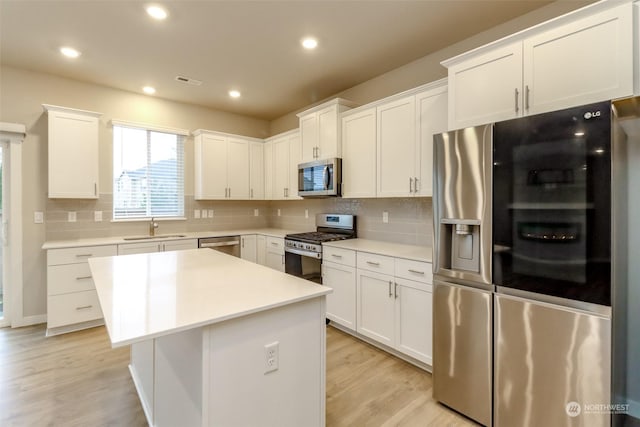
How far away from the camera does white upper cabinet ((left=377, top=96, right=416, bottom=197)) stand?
281cm

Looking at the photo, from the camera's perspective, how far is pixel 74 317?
3.20 metres

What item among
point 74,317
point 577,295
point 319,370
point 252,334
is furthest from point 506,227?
point 74,317

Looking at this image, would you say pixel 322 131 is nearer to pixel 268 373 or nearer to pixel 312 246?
pixel 312 246

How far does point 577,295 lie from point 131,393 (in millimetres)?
2826

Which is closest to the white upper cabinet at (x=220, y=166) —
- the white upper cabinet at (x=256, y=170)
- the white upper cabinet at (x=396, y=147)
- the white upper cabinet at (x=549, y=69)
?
the white upper cabinet at (x=256, y=170)

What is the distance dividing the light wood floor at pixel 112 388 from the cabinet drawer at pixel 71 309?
0.21 meters

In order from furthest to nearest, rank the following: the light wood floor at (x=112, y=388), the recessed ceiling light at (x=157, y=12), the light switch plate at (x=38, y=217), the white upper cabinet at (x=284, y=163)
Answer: the white upper cabinet at (x=284, y=163), the light switch plate at (x=38, y=217), the recessed ceiling light at (x=157, y=12), the light wood floor at (x=112, y=388)

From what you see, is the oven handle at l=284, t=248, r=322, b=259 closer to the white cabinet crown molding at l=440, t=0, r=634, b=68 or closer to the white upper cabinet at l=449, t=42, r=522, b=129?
the white upper cabinet at l=449, t=42, r=522, b=129

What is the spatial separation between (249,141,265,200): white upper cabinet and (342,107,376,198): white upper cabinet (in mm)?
1919

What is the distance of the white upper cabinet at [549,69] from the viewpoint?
1.54 meters

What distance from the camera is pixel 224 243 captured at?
167 inches

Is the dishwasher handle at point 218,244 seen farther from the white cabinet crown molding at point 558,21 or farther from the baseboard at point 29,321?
the white cabinet crown molding at point 558,21

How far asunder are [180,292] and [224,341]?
0.40 m

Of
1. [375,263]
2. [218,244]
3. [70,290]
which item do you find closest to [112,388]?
[70,290]
